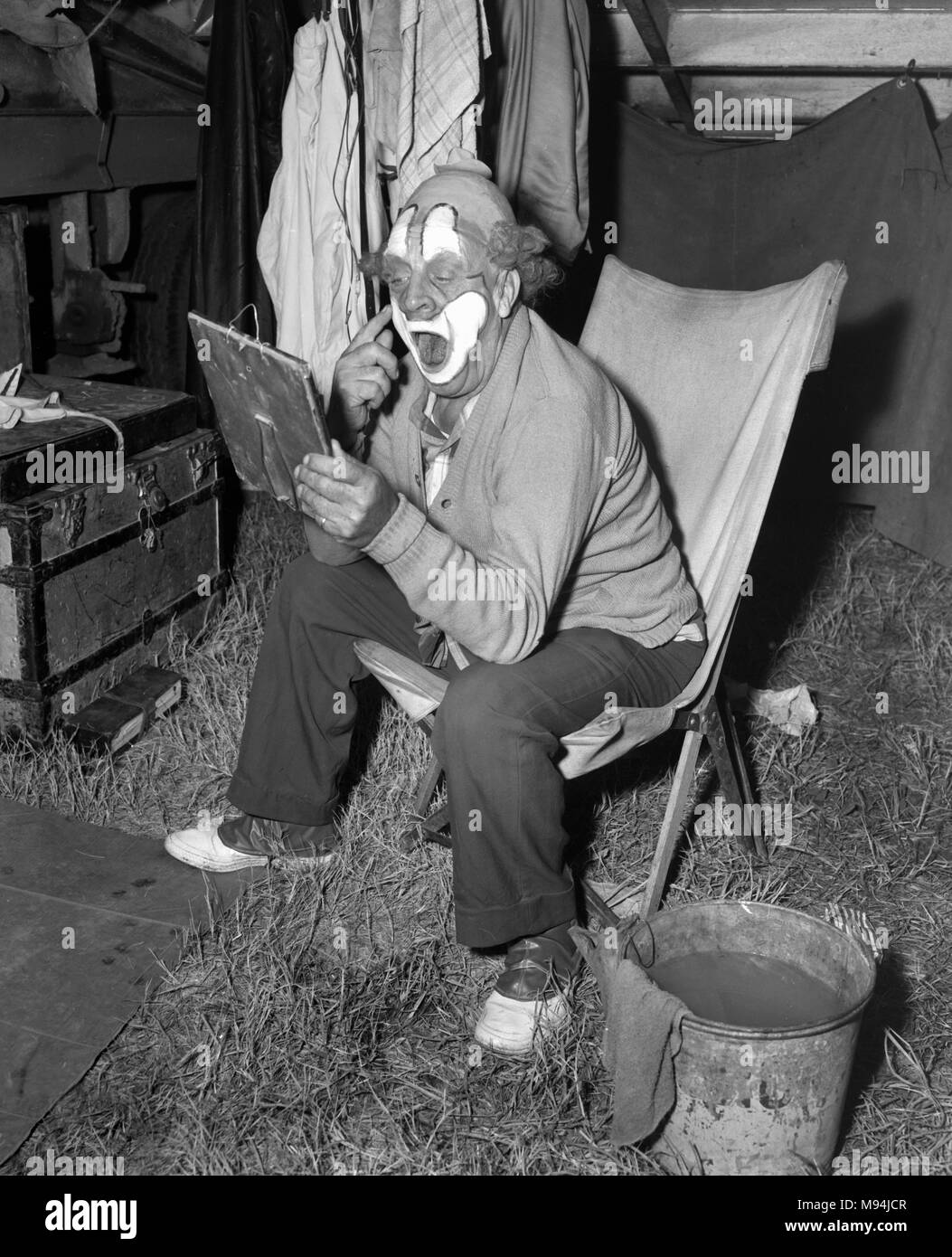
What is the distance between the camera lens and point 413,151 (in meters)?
3.50

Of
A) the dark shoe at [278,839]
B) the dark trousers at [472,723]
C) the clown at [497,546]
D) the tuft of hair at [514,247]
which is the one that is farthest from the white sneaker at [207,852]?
the tuft of hair at [514,247]

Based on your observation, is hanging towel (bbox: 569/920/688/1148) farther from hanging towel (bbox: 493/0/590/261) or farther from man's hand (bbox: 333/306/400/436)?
hanging towel (bbox: 493/0/590/261)

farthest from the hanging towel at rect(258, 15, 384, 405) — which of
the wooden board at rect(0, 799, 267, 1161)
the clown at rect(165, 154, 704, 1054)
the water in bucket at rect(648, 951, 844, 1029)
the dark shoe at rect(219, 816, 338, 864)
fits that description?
the water in bucket at rect(648, 951, 844, 1029)

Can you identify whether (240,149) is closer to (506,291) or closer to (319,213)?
(319,213)

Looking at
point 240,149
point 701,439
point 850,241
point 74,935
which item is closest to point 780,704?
point 701,439

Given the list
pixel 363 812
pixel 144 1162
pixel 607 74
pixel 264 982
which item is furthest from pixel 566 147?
pixel 144 1162

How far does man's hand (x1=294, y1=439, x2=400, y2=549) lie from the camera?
2.22 metres

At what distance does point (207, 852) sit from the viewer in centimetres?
301

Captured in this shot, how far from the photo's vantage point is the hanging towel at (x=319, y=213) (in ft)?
11.9

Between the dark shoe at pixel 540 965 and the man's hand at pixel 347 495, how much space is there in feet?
2.79

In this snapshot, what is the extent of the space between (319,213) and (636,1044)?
2.58 m

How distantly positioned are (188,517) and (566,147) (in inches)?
62.1

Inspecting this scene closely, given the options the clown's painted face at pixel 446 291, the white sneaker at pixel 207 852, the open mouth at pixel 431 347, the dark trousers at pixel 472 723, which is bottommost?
the white sneaker at pixel 207 852

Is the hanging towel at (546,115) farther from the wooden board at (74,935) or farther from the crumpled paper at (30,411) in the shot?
the wooden board at (74,935)
